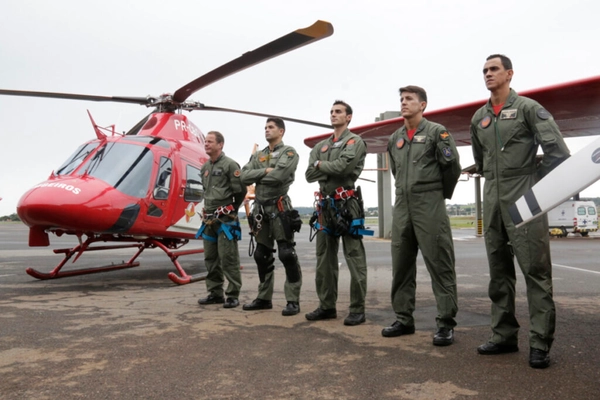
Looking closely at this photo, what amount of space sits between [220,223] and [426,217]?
2.45 meters

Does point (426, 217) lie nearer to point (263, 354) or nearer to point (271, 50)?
point (263, 354)

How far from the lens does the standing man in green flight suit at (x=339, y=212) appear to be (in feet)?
13.9

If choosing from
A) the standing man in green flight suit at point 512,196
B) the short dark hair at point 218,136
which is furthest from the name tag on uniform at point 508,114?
the short dark hair at point 218,136

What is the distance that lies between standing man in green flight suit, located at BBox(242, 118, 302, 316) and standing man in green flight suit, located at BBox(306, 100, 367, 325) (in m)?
0.39

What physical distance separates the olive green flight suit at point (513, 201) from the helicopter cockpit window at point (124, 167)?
508 centimetres

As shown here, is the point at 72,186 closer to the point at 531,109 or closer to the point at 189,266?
the point at 189,266

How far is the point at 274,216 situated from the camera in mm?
4859

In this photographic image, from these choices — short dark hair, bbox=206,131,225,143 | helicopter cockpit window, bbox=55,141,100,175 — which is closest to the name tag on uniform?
short dark hair, bbox=206,131,225,143

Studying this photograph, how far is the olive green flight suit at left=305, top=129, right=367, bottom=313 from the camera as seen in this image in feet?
13.9

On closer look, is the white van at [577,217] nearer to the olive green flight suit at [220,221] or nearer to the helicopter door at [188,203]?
the helicopter door at [188,203]

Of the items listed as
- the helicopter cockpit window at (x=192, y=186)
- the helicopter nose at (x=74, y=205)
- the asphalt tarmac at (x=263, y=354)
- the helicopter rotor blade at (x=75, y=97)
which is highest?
the helicopter rotor blade at (x=75, y=97)

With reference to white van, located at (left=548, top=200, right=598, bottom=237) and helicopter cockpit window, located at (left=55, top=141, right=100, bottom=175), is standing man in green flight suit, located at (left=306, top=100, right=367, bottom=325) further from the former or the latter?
white van, located at (left=548, top=200, right=598, bottom=237)

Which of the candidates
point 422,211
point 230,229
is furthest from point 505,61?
point 230,229

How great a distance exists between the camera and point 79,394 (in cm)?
250
